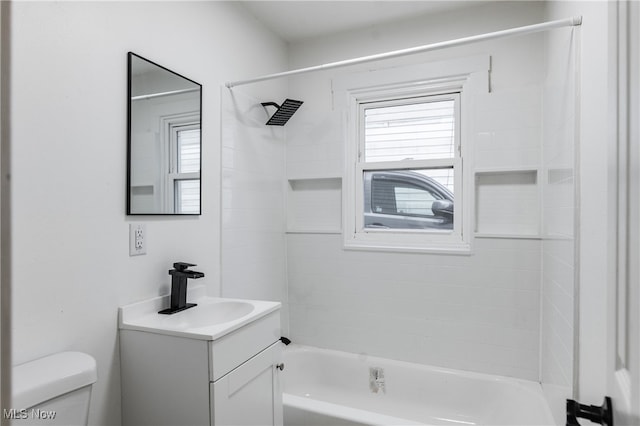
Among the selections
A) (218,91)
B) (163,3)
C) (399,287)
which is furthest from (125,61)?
(399,287)

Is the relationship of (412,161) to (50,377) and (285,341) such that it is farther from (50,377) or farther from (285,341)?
(50,377)

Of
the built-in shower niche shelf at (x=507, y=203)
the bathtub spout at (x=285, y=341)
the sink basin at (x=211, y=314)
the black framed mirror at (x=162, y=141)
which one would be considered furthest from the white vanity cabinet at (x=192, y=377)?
the built-in shower niche shelf at (x=507, y=203)

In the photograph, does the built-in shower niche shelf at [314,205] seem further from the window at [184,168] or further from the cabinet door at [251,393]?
the cabinet door at [251,393]

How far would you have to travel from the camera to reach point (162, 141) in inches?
68.7

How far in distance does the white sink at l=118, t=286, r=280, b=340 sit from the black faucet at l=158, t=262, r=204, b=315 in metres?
0.03

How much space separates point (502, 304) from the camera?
7.67 feet

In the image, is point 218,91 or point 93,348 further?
point 218,91

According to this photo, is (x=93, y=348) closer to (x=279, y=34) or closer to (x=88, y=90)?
(x=88, y=90)

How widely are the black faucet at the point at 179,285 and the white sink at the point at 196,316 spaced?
3cm

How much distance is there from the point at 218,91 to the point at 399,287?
1696 millimetres

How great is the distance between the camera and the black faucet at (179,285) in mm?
1721

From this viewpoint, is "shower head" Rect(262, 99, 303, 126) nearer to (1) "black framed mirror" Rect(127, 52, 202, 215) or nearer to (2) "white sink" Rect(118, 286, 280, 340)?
(1) "black framed mirror" Rect(127, 52, 202, 215)

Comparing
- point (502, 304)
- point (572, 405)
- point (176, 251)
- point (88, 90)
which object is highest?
point (88, 90)

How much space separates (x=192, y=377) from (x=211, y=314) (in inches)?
18.1
